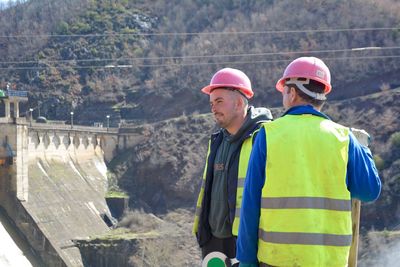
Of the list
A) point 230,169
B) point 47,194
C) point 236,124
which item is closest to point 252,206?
point 230,169

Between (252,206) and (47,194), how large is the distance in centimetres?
3191

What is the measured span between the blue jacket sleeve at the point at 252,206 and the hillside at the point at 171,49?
40.3m

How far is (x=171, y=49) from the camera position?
195ft

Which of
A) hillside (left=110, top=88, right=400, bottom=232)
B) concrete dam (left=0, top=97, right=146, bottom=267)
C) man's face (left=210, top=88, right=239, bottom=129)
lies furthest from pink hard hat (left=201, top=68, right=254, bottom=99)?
hillside (left=110, top=88, right=400, bottom=232)

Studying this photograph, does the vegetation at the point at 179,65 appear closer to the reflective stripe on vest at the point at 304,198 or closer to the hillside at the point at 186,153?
the hillside at the point at 186,153

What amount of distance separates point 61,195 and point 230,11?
104 feet

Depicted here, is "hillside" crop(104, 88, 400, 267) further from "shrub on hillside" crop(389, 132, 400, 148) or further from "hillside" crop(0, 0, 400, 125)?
"hillside" crop(0, 0, 400, 125)

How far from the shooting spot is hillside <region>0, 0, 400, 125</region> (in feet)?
155

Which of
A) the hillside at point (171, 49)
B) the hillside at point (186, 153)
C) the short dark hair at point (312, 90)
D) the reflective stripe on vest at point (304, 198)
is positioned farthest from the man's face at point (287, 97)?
the hillside at point (171, 49)

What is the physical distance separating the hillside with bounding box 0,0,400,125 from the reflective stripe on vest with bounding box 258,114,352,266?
40214 mm

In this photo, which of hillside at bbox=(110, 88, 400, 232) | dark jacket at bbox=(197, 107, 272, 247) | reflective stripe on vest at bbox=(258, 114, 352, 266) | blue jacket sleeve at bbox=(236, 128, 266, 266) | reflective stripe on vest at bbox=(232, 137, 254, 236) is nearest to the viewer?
reflective stripe on vest at bbox=(258, 114, 352, 266)

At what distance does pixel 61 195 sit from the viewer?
35.9m

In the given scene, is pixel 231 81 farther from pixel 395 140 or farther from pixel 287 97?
pixel 395 140

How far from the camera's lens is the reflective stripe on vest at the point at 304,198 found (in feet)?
12.4
